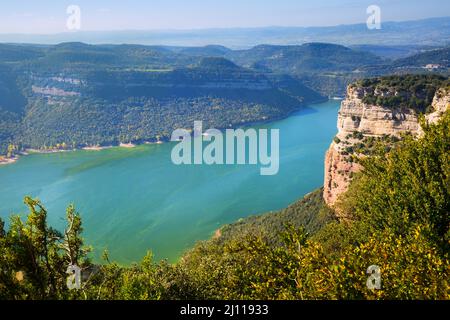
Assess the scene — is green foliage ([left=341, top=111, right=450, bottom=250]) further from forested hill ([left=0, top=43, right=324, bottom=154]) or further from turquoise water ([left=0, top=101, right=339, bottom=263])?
forested hill ([left=0, top=43, right=324, bottom=154])

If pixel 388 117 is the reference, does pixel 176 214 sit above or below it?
below

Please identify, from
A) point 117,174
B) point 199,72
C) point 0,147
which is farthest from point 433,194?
point 199,72

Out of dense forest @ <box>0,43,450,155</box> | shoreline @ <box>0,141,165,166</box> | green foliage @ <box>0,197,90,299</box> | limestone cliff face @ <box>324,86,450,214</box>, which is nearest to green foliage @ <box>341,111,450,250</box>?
green foliage @ <box>0,197,90,299</box>

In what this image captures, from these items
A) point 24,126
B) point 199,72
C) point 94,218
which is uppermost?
point 199,72

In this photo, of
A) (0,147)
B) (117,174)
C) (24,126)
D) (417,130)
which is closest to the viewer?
(417,130)

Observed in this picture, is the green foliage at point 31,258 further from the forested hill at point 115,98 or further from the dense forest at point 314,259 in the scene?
the forested hill at point 115,98

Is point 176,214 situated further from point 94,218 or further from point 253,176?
point 253,176

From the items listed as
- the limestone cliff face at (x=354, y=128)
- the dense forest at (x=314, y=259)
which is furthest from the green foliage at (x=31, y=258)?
the limestone cliff face at (x=354, y=128)
